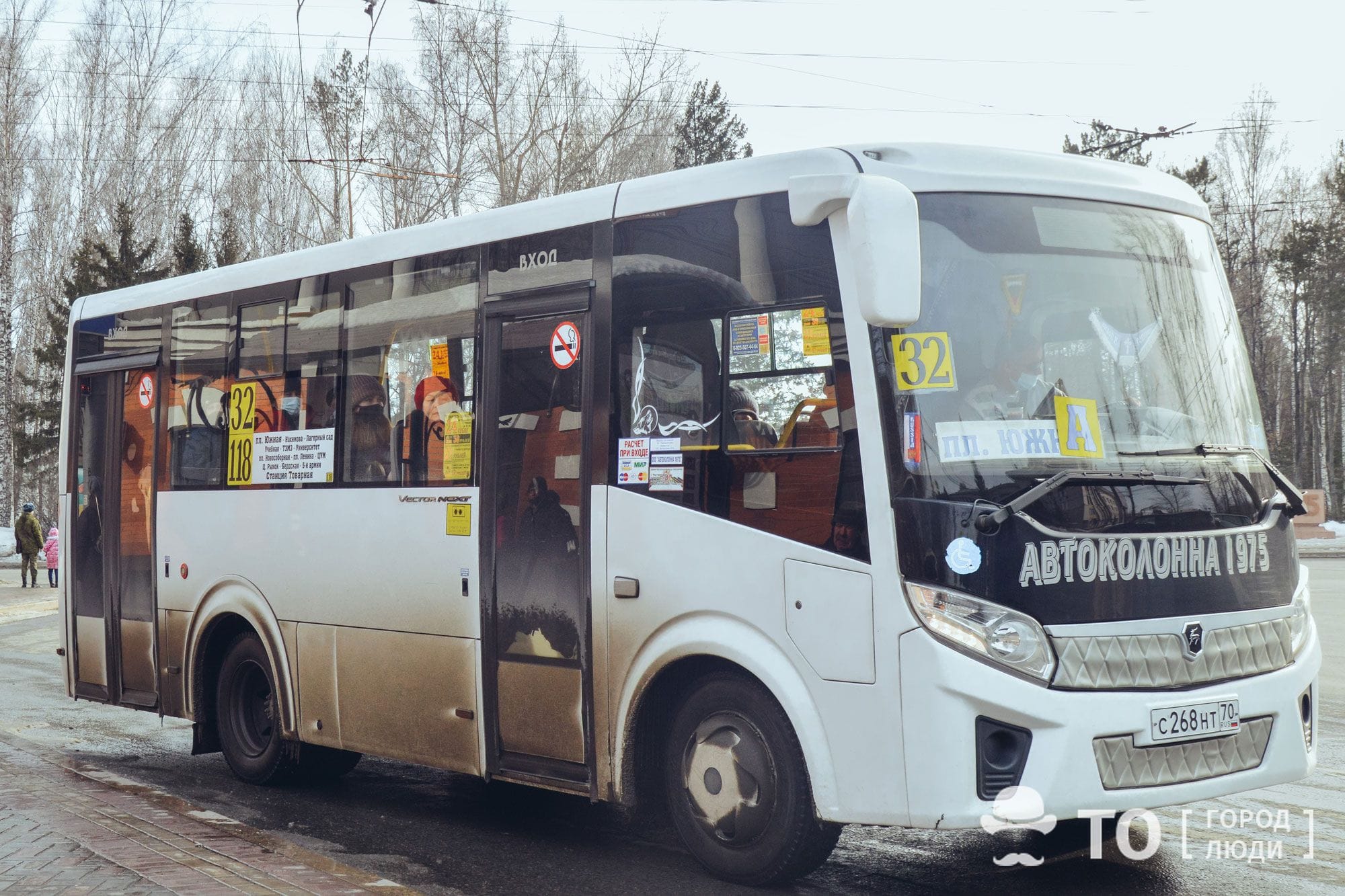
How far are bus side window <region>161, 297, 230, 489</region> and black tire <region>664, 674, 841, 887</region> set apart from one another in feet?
14.0

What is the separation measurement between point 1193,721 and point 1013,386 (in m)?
1.37

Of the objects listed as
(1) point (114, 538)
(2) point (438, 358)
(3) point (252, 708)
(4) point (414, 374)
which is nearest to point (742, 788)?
(2) point (438, 358)

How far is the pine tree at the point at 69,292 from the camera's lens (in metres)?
40.4

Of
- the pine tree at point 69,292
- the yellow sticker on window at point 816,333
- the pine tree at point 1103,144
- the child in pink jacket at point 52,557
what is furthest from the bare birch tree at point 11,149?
the yellow sticker on window at point 816,333

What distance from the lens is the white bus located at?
16.8 feet

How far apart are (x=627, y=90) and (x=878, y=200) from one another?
3258 cm

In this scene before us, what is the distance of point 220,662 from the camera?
909 cm

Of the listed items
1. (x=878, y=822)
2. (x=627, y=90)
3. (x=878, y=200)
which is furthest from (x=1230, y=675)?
(x=627, y=90)

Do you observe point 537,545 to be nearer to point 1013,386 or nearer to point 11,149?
point 1013,386

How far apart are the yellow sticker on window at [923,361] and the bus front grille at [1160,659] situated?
3.33 feet

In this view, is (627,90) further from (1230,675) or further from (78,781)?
(1230,675)

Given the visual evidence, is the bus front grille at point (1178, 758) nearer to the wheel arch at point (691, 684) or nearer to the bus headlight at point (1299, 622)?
the bus headlight at point (1299, 622)

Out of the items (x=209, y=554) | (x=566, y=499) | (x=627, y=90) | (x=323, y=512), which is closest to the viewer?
(x=566, y=499)

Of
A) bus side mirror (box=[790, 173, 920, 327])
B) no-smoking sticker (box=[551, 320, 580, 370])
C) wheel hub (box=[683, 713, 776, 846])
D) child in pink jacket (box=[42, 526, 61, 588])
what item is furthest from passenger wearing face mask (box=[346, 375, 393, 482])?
child in pink jacket (box=[42, 526, 61, 588])
